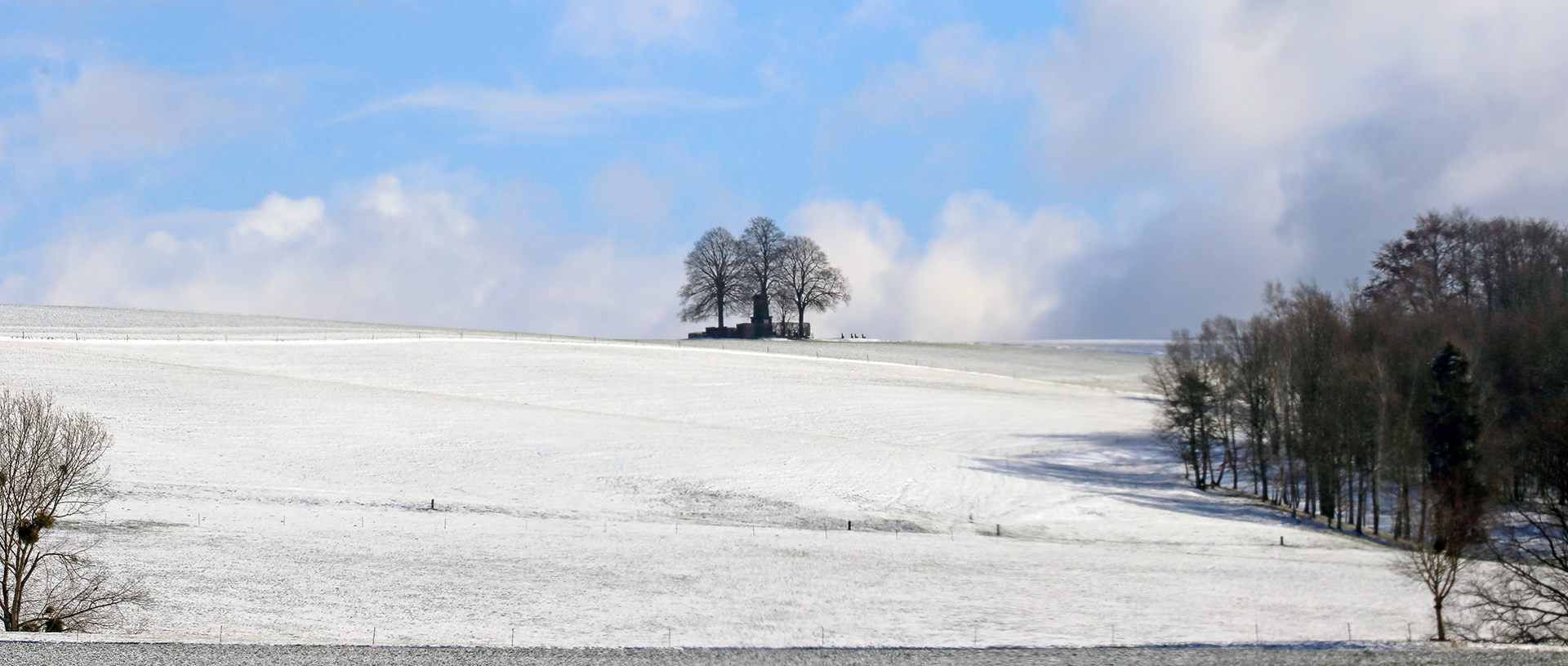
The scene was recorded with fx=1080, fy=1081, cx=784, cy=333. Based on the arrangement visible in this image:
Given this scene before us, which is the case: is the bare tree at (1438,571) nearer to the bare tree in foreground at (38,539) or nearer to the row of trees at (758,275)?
the bare tree in foreground at (38,539)

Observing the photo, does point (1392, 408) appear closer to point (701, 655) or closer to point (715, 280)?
point (701, 655)

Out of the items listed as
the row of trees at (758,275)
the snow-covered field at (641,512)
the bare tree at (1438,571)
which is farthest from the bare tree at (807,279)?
the bare tree at (1438,571)

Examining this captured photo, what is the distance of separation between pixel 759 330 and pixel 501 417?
54.5 meters

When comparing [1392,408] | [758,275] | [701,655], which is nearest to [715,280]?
[758,275]

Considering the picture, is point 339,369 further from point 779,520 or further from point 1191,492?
point 1191,492

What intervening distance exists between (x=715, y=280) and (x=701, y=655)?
281 ft

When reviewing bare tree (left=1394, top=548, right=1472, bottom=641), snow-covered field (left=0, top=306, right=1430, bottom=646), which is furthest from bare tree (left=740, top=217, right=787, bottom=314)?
bare tree (left=1394, top=548, right=1472, bottom=641)

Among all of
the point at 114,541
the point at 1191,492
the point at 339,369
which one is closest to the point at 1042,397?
the point at 1191,492

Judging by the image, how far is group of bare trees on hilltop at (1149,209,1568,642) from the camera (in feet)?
134

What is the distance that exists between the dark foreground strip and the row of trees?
83911 mm

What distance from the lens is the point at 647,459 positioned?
4028cm

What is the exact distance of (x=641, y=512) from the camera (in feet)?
109

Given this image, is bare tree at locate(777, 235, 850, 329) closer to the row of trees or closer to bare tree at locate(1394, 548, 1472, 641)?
the row of trees

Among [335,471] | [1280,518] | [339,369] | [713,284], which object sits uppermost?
[713,284]
